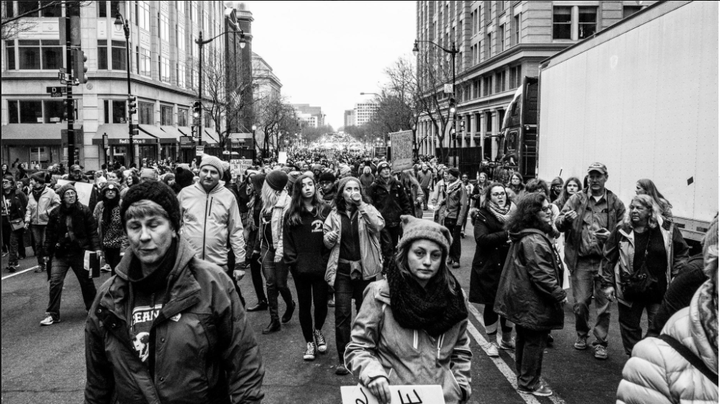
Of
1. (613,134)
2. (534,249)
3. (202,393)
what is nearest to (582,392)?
(534,249)

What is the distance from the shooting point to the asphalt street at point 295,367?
18.8 ft

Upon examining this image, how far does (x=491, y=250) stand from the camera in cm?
717

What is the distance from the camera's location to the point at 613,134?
35.5 ft

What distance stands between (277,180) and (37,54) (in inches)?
1722

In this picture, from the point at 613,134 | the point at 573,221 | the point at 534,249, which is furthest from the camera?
the point at 613,134

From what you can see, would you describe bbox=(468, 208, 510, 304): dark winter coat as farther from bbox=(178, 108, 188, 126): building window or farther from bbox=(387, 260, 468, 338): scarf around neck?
bbox=(178, 108, 188, 126): building window

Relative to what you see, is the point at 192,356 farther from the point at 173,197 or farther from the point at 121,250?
the point at 121,250

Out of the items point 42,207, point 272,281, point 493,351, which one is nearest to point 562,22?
point 42,207

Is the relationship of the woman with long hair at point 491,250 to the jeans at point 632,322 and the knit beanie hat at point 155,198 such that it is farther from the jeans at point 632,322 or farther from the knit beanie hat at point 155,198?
the knit beanie hat at point 155,198

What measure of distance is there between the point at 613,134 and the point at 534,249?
615 centimetres

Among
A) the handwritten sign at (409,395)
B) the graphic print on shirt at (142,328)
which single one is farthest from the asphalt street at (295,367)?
the graphic print on shirt at (142,328)

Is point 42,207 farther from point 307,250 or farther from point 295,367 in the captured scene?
point 295,367

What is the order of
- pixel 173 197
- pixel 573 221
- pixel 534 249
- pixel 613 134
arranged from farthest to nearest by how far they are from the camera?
pixel 613 134 < pixel 573 221 < pixel 534 249 < pixel 173 197

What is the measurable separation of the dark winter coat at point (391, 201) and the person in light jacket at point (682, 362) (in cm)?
892
